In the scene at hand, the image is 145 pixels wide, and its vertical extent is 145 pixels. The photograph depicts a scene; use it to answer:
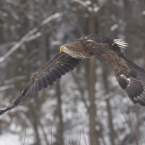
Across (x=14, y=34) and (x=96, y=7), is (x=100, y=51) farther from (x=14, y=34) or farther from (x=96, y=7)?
(x=14, y=34)

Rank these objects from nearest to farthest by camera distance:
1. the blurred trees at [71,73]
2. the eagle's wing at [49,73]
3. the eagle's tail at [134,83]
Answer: the eagle's tail at [134,83] < the eagle's wing at [49,73] < the blurred trees at [71,73]

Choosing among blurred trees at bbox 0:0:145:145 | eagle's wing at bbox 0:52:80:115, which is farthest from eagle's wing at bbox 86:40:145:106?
blurred trees at bbox 0:0:145:145

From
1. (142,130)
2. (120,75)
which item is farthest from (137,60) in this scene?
(120,75)

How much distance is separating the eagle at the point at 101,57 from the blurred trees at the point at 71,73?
2938 mm

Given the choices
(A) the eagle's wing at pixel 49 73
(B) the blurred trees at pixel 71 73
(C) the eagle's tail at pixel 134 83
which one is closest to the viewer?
(C) the eagle's tail at pixel 134 83

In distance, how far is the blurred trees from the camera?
448 inches

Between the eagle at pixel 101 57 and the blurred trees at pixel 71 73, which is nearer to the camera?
the eagle at pixel 101 57

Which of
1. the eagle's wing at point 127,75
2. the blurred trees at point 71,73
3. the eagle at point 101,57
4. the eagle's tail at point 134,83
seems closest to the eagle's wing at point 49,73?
the eagle at point 101,57

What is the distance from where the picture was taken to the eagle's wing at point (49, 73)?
6305 mm

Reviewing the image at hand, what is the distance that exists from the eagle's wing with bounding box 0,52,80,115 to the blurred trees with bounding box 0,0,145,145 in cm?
288

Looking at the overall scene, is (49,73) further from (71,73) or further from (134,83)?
(71,73)

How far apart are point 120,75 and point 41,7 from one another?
7044 millimetres

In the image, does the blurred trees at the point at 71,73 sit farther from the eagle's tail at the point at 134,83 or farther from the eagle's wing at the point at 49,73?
the eagle's tail at the point at 134,83

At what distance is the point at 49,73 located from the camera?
6531 mm
